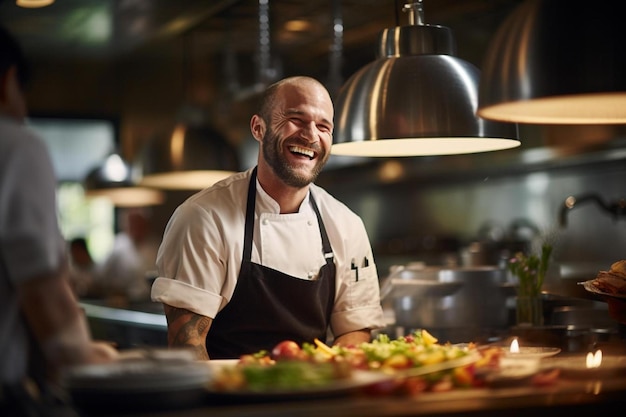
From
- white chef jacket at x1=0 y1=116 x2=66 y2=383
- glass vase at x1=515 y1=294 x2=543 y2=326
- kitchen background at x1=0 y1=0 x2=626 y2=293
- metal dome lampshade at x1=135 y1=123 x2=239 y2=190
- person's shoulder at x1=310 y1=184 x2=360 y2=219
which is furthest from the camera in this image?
kitchen background at x1=0 y1=0 x2=626 y2=293

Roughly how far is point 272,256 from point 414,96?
2.61 ft

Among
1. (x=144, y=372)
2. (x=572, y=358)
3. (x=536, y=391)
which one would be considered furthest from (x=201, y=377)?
(x=572, y=358)

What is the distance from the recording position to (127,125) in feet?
34.8

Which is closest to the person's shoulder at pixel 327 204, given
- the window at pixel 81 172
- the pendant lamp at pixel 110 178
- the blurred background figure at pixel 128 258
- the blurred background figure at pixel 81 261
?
the pendant lamp at pixel 110 178

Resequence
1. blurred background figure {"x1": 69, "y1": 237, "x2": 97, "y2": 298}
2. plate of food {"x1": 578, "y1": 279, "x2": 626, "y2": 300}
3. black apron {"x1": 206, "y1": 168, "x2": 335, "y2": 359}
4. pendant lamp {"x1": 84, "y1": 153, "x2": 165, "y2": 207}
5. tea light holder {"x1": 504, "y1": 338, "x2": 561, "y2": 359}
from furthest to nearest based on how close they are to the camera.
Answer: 1. blurred background figure {"x1": 69, "y1": 237, "x2": 97, "y2": 298}
2. pendant lamp {"x1": 84, "y1": 153, "x2": 165, "y2": 207}
3. black apron {"x1": 206, "y1": 168, "x2": 335, "y2": 359}
4. plate of food {"x1": 578, "y1": 279, "x2": 626, "y2": 300}
5. tea light holder {"x1": 504, "y1": 338, "x2": 561, "y2": 359}

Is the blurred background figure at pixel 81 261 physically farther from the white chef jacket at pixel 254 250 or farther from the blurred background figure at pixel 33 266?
the blurred background figure at pixel 33 266

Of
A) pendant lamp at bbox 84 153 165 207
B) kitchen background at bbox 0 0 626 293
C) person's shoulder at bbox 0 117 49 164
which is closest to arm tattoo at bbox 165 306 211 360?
person's shoulder at bbox 0 117 49 164

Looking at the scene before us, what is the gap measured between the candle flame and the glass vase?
2.90ft

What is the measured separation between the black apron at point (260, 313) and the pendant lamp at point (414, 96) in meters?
0.53

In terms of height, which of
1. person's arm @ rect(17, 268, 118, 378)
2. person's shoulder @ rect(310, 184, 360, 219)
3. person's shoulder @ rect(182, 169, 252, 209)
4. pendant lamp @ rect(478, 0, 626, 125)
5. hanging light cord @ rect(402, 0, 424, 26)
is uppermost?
hanging light cord @ rect(402, 0, 424, 26)

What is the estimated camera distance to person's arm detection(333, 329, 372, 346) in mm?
3627

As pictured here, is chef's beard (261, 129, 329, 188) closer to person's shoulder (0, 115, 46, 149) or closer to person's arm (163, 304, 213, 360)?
person's arm (163, 304, 213, 360)

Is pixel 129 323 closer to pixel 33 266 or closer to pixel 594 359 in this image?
pixel 594 359

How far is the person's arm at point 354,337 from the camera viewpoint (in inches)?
143
